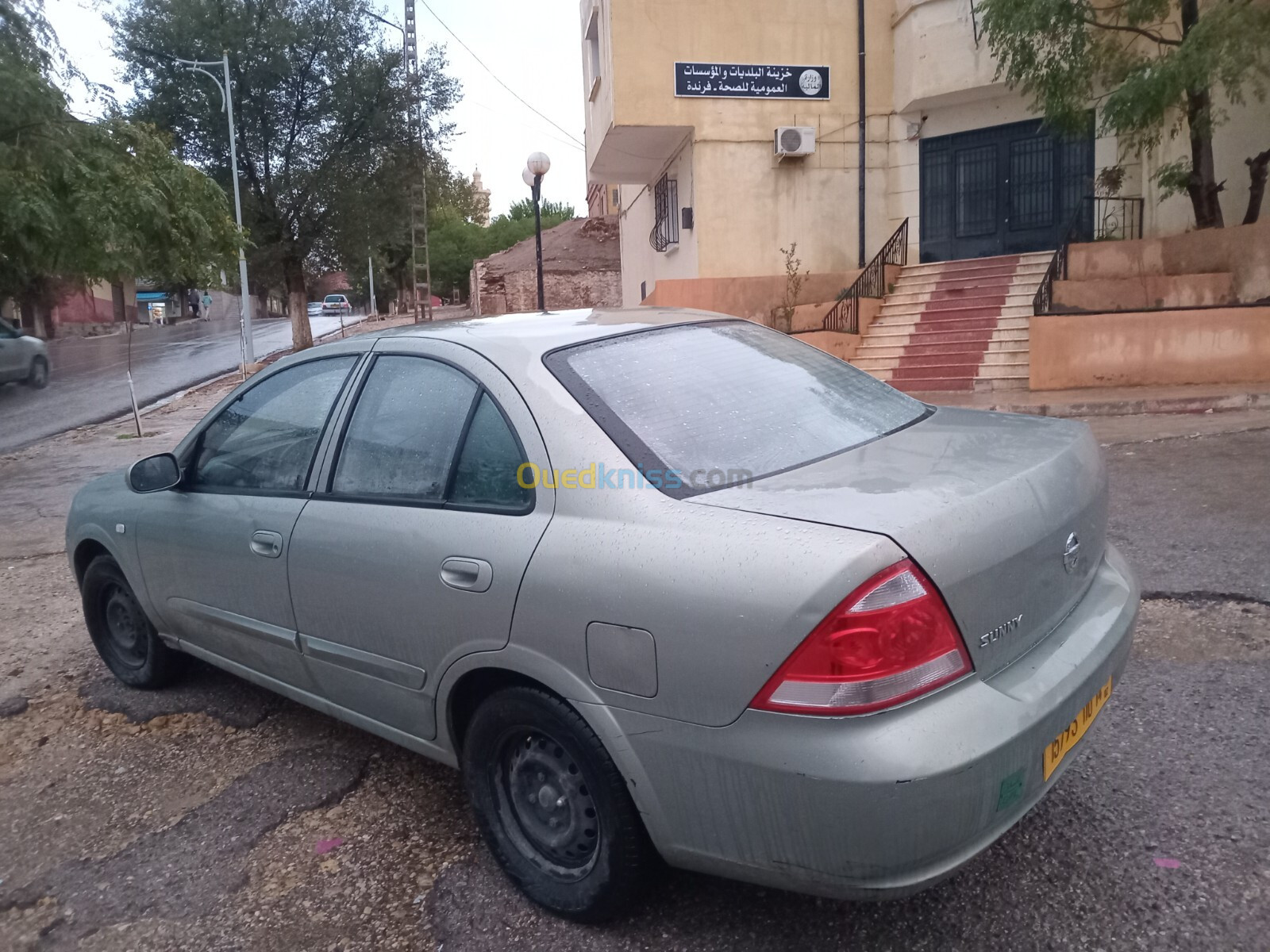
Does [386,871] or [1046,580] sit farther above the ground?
[1046,580]

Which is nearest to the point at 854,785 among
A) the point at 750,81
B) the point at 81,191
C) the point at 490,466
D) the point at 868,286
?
the point at 490,466

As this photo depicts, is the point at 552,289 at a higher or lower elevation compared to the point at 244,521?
higher

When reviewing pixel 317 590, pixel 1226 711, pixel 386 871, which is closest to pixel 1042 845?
pixel 1226 711

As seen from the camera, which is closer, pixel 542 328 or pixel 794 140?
pixel 542 328

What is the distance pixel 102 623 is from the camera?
453 cm

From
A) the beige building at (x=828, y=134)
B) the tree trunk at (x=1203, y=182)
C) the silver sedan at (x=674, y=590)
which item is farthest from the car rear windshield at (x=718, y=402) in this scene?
the beige building at (x=828, y=134)

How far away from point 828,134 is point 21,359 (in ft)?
52.7

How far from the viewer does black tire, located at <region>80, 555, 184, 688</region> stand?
4.24 metres

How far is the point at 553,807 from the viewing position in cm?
261

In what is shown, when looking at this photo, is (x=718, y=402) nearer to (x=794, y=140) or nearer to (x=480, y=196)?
(x=794, y=140)

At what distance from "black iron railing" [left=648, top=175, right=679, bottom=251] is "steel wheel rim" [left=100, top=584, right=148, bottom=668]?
1403 cm

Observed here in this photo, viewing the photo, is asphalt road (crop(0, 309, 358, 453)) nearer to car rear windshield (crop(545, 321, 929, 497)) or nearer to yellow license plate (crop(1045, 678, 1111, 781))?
car rear windshield (crop(545, 321, 929, 497))

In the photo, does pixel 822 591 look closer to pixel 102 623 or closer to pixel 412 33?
pixel 102 623

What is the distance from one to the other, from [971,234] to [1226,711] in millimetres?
13237
